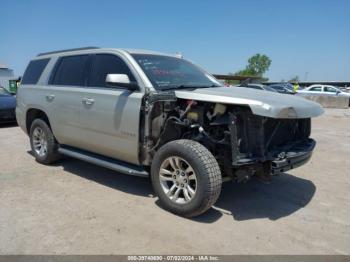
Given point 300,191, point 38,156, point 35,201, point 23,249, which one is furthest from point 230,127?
point 38,156

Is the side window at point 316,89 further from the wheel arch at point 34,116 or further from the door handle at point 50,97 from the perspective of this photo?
the door handle at point 50,97

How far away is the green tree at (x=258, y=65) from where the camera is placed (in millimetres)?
90250

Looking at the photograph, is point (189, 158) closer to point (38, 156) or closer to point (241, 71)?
point (38, 156)

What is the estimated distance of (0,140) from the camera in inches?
341

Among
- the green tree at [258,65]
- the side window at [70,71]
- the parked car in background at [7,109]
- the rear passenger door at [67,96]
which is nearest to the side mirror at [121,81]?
the rear passenger door at [67,96]

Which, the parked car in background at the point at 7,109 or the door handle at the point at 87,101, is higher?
the door handle at the point at 87,101

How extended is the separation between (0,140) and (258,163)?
24.2 feet

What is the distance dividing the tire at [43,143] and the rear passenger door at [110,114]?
957 millimetres

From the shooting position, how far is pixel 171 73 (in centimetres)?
470

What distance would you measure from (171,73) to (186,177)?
1.59 m

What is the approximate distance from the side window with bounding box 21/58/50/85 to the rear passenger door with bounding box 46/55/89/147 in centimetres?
49

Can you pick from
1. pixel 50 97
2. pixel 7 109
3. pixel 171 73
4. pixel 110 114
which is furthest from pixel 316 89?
pixel 110 114

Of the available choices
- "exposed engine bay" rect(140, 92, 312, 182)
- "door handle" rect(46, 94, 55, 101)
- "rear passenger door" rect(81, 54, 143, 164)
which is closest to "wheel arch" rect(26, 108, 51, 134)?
"door handle" rect(46, 94, 55, 101)

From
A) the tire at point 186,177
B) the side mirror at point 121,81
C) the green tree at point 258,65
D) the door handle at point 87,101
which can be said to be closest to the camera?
the tire at point 186,177
